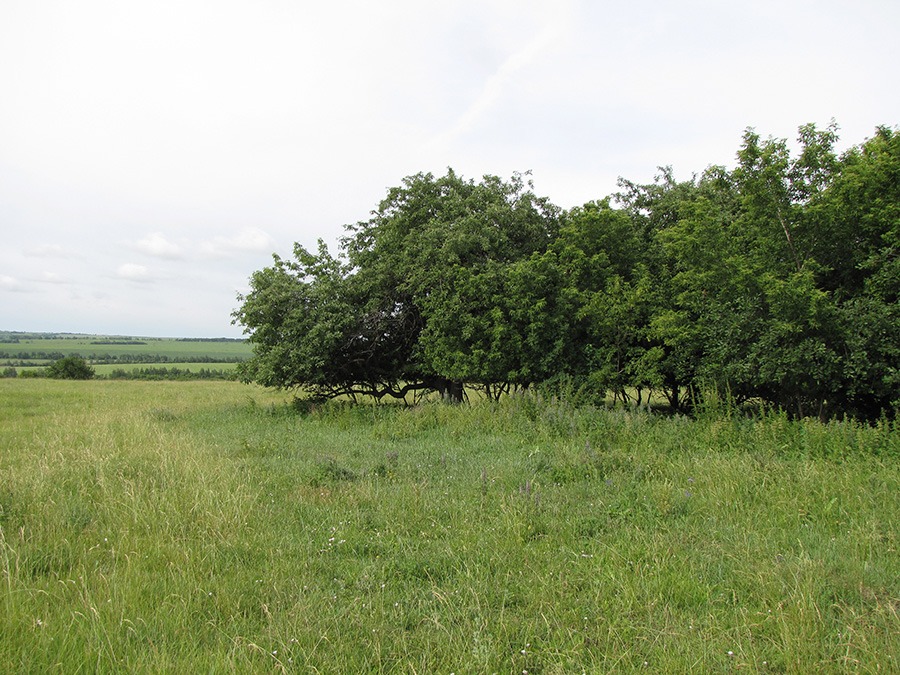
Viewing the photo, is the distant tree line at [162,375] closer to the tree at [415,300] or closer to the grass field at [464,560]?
the tree at [415,300]

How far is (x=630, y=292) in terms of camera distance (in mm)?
13352

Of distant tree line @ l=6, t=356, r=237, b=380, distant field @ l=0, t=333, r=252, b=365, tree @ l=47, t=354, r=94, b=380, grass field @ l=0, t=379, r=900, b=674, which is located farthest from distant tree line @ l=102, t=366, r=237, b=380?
grass field @ l=0, t=379, r=900, b=674

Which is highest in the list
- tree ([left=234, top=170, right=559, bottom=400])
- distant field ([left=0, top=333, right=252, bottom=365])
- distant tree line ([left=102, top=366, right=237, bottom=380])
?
tree ([left=234, top=170, right=559, bottom=400])

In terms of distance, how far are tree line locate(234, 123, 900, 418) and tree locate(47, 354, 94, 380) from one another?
179 ft

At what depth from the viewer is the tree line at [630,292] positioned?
9.63 metres

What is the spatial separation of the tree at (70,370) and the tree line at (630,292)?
54.5m

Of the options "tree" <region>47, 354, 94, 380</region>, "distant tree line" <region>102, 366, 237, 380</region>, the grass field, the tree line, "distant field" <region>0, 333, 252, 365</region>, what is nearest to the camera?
the grass field

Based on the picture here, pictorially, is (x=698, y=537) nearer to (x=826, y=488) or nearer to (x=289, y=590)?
(x=826, y=488)

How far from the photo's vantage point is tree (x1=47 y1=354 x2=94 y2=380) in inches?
2137

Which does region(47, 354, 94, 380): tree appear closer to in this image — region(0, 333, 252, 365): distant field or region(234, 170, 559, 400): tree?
region(0, 333, 252, 365): distant field

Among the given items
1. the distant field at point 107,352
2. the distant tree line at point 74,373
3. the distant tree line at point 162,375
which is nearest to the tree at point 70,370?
the distant tree line at point 74,373

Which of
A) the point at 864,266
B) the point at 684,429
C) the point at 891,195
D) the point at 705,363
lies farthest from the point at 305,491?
the point at 891,195

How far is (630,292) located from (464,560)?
1126 centimetres

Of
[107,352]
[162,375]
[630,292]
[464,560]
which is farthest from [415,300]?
[107,352]
